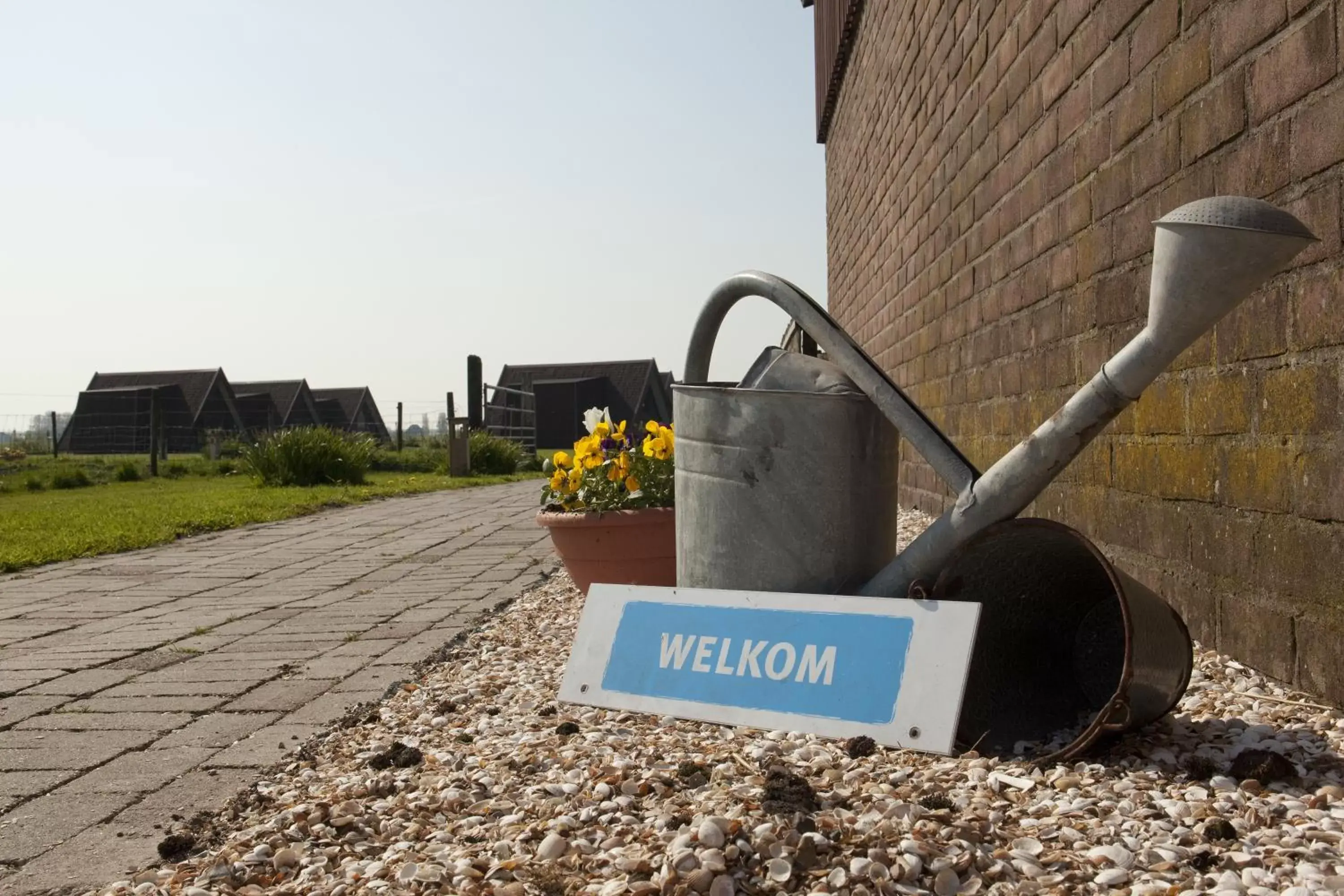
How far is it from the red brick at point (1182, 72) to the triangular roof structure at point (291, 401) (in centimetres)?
3937

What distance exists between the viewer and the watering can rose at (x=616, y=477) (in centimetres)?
384

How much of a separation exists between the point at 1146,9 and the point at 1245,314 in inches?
34.6

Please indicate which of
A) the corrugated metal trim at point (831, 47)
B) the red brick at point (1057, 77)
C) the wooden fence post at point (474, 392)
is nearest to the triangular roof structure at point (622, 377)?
the wooden fence post at point (474, 392)

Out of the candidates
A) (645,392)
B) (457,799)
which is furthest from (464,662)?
(645,392)

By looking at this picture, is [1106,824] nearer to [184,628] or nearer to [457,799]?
[457,799]

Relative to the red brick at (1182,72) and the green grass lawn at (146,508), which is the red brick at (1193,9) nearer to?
the red brick at (1182,72)

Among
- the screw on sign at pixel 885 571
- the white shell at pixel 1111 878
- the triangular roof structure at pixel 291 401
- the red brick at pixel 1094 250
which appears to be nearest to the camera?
the white shell at pixel 1111 878

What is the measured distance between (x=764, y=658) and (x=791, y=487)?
1.38 ft

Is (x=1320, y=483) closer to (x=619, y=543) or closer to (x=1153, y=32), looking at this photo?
(x=1153, y=32)

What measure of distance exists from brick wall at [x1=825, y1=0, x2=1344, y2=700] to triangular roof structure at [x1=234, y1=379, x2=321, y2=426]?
125ft

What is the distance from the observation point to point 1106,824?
164cm

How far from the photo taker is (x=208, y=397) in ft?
120

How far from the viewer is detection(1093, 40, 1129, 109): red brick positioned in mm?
2775

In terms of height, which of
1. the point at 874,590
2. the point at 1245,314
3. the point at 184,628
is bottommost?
the point at 184,628
